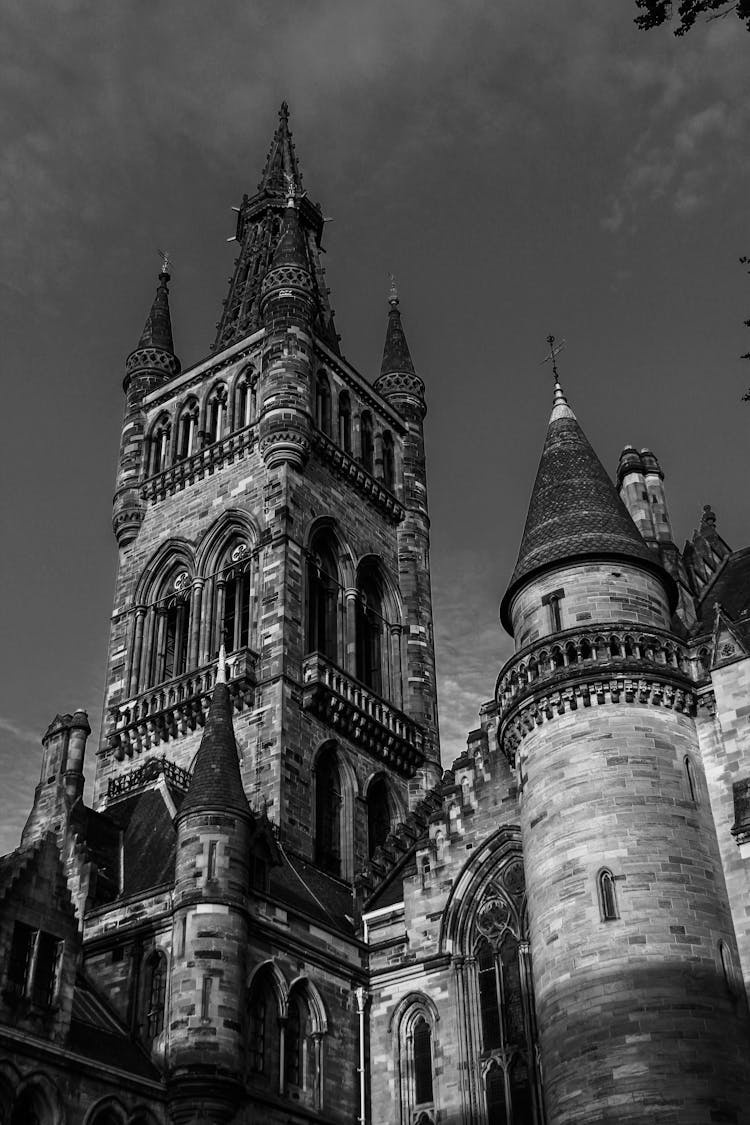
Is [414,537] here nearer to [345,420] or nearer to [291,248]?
[345,420]

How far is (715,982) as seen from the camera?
2077 centimetres

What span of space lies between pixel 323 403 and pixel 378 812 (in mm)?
13904

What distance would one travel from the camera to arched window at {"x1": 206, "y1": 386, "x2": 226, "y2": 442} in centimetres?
4394

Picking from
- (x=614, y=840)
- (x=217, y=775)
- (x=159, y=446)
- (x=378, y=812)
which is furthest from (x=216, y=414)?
(x=614, y=840)

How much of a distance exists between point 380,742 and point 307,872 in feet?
22.5

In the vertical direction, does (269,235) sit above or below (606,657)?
above

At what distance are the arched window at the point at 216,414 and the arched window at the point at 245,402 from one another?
2.48 feet

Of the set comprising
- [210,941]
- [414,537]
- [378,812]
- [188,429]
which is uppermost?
[188,429]

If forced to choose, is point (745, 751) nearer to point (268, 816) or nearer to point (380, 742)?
point (268, 816)

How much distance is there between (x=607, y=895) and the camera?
21781 mm

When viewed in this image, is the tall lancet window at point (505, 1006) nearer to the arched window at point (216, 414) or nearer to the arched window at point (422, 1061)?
the arched window at point (422, 1061)

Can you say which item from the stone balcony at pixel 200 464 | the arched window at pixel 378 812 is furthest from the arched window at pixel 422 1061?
the stone balcony at pixel 200 464

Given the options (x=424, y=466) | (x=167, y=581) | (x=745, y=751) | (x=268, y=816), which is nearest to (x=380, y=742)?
(x=268, y=816)

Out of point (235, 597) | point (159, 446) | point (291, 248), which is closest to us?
point (235, 597)
